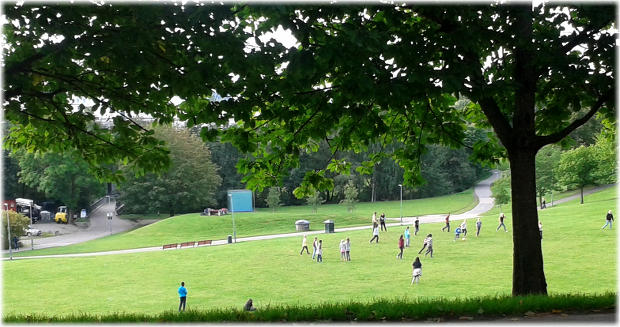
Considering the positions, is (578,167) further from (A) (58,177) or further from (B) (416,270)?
(A) (58,177)

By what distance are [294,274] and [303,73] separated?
19.3m

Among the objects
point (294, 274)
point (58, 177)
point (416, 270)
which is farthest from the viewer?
point (58, 177)

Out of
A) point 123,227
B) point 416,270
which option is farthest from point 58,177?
point 416,270

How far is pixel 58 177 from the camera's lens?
6241 centimetres

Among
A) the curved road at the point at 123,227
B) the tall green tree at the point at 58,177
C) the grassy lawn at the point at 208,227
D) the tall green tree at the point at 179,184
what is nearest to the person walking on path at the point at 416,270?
the curved road at the point at 123,227

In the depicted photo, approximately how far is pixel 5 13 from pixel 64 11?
93cm

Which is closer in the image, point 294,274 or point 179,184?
point 294,274

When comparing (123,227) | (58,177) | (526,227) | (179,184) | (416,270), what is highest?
(58,177)

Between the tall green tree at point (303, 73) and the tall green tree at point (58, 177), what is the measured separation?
172ft

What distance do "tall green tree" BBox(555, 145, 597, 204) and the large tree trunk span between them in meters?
48.2

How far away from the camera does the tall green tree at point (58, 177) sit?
195 feet

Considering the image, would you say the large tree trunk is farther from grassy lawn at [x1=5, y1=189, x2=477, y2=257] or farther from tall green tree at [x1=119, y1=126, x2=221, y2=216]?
tall green tree at [x1=119, y1=126, x2=221, y2=216]

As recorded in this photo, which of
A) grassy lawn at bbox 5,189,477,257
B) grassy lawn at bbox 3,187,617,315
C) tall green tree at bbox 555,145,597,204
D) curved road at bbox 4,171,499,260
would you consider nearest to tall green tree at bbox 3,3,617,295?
grassy lawn at bbox 3,187,617,315

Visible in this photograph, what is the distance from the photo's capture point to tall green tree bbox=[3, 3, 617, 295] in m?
7.40
